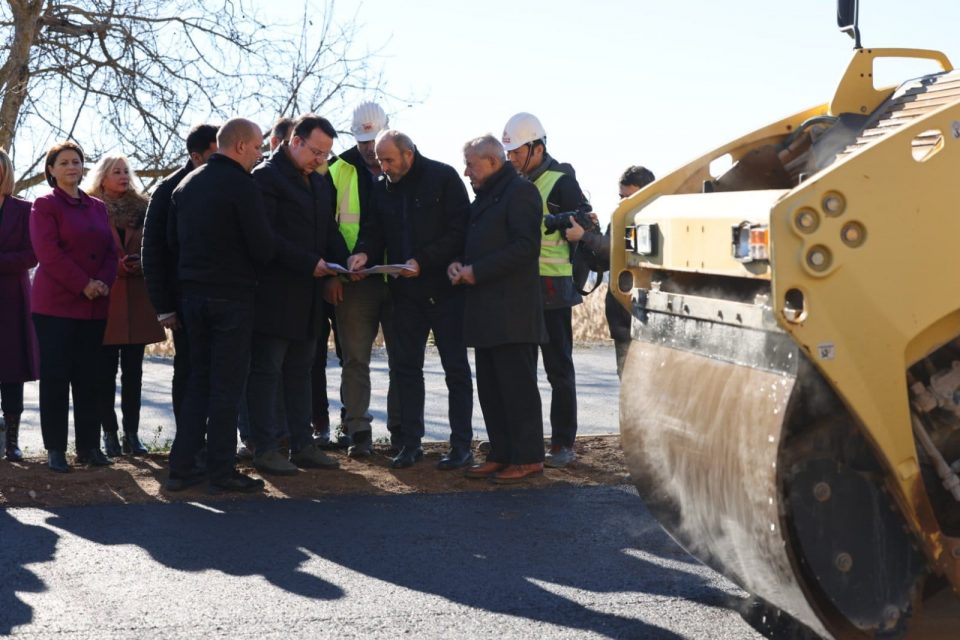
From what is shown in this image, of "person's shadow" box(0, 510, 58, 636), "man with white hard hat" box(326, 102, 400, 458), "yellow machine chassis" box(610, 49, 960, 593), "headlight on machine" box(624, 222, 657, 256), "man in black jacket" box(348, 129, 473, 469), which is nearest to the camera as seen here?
"yellow machine chassis" box(610, 49, 960, 593)

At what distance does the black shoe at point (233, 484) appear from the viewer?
780cm

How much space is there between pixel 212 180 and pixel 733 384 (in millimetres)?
4083

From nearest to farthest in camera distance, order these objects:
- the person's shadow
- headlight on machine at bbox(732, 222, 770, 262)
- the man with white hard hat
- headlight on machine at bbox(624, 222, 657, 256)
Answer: headlight on machine at bbox(732, 222, 770, 262)
headlight on machine at bbox(624, 222, 657, 256)
the person's shadow
the man with white hard hat

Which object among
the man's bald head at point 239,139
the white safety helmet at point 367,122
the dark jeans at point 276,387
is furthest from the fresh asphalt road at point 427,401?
the man's bald head at point 239,139

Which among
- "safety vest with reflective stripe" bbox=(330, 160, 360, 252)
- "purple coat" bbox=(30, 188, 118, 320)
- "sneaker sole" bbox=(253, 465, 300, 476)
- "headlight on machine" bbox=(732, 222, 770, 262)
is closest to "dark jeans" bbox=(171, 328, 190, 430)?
"purple coat" bbox=(30, 188, 118, 320)

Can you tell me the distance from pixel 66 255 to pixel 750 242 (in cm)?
547

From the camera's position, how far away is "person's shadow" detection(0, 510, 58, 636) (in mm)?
5359

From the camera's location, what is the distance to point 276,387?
8.42 metres

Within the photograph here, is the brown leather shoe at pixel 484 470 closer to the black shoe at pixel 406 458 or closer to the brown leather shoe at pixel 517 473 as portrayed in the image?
the brown leather shoe at pixel 517 473

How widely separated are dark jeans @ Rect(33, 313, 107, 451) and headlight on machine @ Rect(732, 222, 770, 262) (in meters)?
5.28

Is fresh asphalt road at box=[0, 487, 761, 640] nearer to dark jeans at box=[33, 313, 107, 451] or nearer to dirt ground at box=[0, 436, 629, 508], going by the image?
dirt ground at box=[0, 436, 629, 508]

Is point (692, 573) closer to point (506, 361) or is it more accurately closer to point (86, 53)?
point (506, 361)

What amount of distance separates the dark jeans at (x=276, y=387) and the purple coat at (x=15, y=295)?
1664mm

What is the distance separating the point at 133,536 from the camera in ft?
22.1
